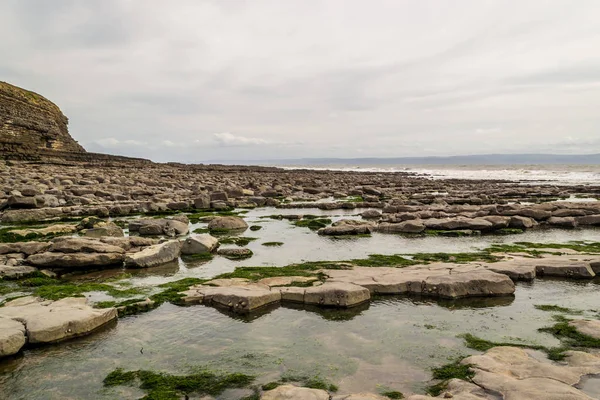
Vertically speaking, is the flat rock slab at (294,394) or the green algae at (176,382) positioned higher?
the flat rock slab at (294,394)

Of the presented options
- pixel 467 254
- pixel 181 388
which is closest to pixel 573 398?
pixel 181 388

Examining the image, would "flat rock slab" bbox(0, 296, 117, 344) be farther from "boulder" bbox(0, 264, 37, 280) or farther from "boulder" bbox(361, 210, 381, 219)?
"boulder" bbox(361, 210, 381, 219)

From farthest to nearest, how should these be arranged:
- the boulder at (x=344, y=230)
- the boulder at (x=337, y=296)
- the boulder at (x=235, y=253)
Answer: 1. the boulder at (x=344, y=230)
2. the boulder at (x=235, y=253)
3. the boulder at (x=337, y=296)

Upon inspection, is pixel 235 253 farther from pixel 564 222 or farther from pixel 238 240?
pixel 564 222

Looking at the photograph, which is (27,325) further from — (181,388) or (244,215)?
(244,215)

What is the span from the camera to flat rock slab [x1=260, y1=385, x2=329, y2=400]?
4383mm

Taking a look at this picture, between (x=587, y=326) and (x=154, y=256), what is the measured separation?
9.55 m

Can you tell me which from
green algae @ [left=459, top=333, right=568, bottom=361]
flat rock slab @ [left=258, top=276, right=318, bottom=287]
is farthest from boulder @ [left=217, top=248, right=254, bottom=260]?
green algae @ [left=459, top=333, right=568, bottom=361]

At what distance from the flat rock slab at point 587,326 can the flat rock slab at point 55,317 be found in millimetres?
7646

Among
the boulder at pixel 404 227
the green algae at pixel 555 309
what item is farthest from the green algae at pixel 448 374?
the boulder at pixel 404 227

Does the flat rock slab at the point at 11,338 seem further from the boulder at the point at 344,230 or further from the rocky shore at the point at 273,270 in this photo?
the boulder at the point at 344,230

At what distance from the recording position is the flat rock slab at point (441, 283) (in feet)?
26.7

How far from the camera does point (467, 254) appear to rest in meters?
12.0

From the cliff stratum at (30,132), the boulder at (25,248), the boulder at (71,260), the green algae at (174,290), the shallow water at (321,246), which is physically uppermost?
the cliff stratum at (30,132)
